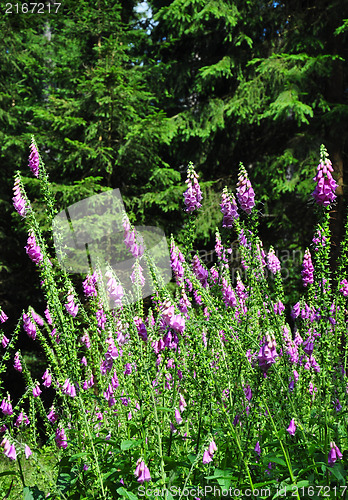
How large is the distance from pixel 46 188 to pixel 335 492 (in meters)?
2.01

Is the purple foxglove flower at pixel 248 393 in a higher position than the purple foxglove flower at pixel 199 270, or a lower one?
lower

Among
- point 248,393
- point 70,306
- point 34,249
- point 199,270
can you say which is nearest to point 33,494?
point 70,306

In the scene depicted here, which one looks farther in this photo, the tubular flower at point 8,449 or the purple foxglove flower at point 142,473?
the purple foxglove flower at point 142,473

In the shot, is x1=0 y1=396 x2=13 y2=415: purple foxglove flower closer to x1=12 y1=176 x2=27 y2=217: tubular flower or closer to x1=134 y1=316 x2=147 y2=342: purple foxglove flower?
x1=134 y1=316 x2=147 y2=342: purple foxglove flower

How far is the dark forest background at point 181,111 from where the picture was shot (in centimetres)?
890

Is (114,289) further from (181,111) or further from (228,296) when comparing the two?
(181,111)

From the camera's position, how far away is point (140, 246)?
271cm

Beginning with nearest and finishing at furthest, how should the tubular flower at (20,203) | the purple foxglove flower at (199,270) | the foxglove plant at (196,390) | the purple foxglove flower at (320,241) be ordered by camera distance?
1. the foxglove plant at (196,390)
2. the tubular flower at (20,203)
3. the purple foxglove flower at (320,241)
4. the purple foxglove flower at (199,270)

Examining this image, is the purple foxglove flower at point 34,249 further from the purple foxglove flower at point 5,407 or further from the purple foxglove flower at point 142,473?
the purple foxglove flower at point 5,407

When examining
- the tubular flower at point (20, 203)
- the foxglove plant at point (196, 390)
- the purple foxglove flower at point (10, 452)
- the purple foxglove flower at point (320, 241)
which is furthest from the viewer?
the purple foxglove flower at point (320, 241)

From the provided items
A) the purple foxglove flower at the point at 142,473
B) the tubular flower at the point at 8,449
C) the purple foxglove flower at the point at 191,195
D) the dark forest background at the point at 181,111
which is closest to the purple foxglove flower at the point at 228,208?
the purple foxglove flower at the point at 191,195

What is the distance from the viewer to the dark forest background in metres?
8.90

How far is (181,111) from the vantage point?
35.4ft

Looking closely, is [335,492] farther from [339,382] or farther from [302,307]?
[302,307]
